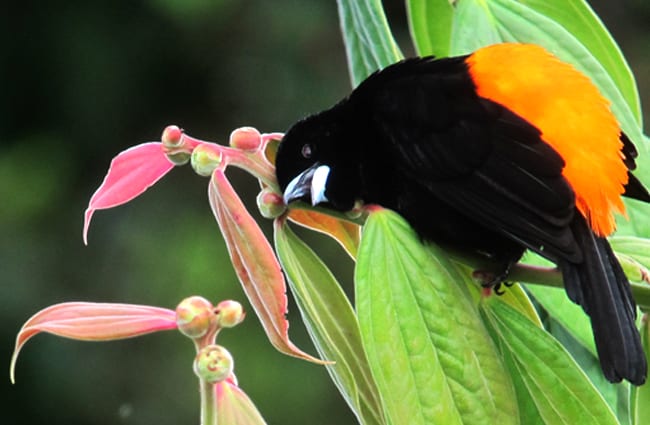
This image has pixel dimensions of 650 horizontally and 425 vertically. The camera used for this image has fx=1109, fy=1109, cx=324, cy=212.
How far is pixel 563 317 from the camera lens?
1.24 m

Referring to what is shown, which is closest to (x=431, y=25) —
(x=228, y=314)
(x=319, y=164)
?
(x=319, y=164)

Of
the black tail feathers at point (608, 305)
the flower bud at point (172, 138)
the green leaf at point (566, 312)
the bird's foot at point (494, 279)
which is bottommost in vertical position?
the green leaf at point (566, 312)

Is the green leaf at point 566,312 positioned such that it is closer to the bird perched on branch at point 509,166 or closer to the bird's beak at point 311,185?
the bird perched on branch at point 509,166

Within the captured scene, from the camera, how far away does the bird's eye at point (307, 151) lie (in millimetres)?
1457

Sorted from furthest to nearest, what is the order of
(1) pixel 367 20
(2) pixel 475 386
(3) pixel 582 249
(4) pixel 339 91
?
(4) pixel 339 91 → (1) pixel 367 20 → (3) pixel 582 249 → (2) pixel 475 386

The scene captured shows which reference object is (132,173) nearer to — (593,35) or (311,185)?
(311,185)

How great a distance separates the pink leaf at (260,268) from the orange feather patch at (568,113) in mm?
415

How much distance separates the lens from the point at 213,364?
89 cm

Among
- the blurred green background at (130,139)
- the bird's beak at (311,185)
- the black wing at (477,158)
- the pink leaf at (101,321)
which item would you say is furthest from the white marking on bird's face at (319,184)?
the blurred green background at (130,139)

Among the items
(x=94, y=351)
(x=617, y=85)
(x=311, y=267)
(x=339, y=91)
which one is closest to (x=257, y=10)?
(x=339, y=91)

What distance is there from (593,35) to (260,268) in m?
0.65

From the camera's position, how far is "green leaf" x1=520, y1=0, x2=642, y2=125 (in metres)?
1.41

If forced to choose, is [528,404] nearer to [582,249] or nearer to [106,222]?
[582,249]

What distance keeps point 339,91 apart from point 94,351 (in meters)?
1.31
